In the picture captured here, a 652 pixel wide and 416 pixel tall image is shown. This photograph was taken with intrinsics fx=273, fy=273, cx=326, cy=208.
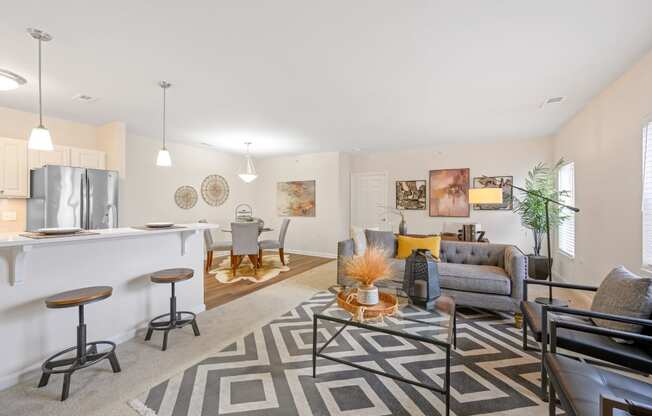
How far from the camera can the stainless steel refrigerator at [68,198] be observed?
3604 millimetres

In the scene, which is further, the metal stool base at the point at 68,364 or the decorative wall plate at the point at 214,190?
the decorative wall plate at the point at 214,190

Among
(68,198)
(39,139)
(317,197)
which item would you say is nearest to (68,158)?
(68,198)

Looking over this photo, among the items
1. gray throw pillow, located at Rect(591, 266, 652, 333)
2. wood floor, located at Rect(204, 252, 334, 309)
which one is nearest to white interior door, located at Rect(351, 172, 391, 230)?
wood floor, located at Rect(204, 252, 334, 309)

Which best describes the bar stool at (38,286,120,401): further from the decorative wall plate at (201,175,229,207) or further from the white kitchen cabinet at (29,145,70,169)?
the decorative wall plate at (201,175,229,207)

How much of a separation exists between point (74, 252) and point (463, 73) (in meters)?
3.78

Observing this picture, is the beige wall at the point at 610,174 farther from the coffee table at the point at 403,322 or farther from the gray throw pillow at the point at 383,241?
the gray throw pillow at the point at 383,241

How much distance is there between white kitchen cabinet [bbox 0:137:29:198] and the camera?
3.45m

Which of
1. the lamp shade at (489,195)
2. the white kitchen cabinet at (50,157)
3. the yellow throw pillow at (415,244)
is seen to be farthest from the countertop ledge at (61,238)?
the lamp shade at (489,195)

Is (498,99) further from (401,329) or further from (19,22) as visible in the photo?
(19,22)

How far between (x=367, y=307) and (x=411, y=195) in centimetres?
457

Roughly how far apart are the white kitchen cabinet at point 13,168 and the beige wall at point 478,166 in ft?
19.8

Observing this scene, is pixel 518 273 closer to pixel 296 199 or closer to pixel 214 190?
pixel 296 199

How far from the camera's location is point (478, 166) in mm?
5602

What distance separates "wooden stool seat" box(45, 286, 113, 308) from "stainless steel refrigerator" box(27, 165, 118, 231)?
2437mm
